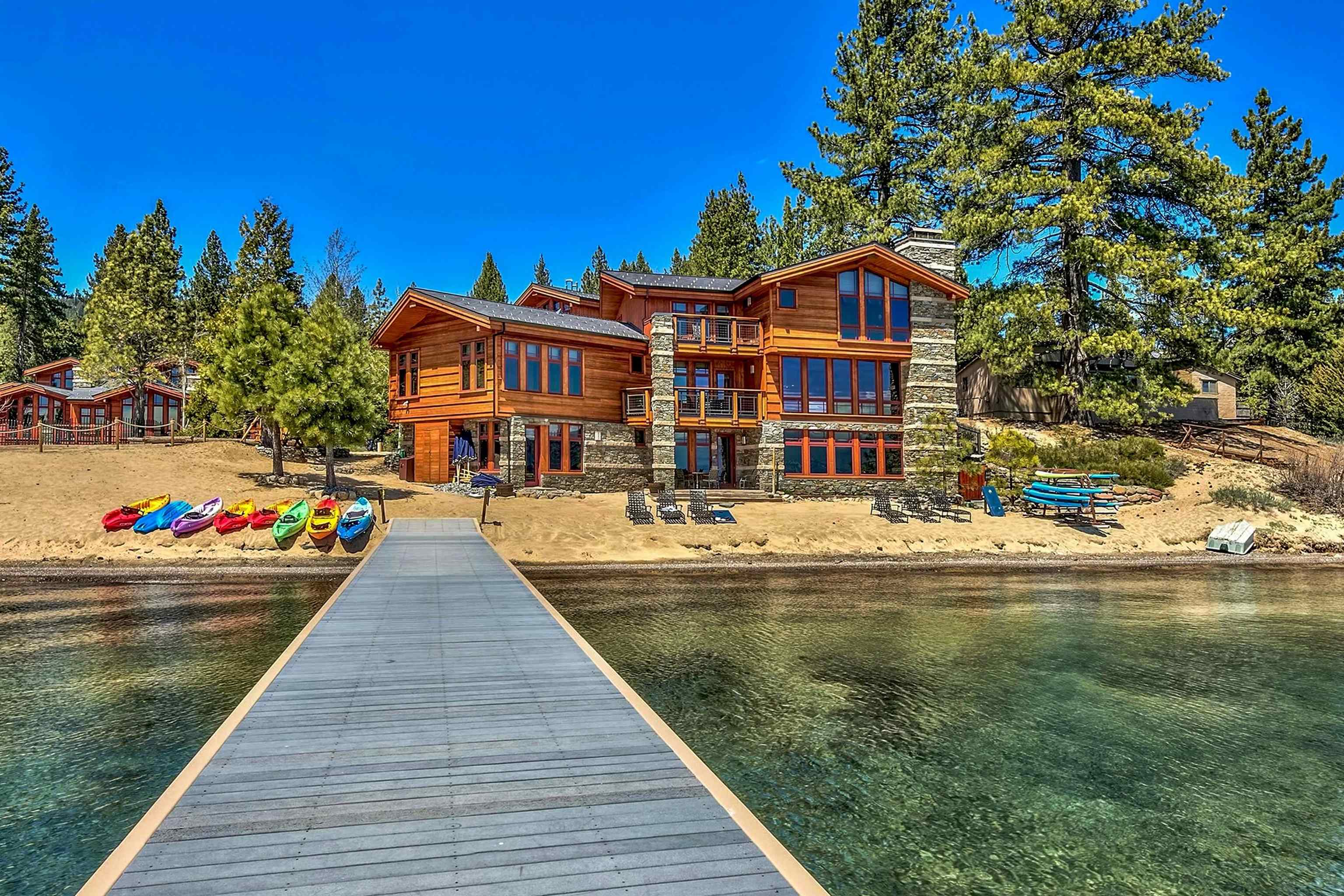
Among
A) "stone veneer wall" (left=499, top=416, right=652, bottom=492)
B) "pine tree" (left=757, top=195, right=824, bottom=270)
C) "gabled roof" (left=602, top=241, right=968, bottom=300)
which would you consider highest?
"pine tree" (left=757, top=195, right=824, bottom=270)

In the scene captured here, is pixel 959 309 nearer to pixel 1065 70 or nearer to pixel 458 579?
pixel 1065 70

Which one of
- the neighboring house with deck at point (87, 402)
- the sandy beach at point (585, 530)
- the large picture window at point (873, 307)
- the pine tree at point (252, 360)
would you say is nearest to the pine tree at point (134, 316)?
the neighboring house with deck at point (87, 402)

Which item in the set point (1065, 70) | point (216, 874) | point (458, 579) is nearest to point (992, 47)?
point (1065, 70)

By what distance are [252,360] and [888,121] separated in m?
38.0

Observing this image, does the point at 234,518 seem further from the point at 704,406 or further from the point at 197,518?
the point at 704,406

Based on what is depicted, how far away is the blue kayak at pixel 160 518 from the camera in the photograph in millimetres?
23625

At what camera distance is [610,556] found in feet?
79.2

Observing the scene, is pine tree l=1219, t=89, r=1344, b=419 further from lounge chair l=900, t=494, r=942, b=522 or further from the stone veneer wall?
the stone veneer wall

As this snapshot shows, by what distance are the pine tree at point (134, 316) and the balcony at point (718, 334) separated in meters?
30.5

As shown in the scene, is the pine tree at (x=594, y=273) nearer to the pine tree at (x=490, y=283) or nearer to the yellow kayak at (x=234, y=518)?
the pine tree at (x=490, y=283)

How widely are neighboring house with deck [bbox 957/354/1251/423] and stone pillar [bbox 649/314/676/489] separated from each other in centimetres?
1826

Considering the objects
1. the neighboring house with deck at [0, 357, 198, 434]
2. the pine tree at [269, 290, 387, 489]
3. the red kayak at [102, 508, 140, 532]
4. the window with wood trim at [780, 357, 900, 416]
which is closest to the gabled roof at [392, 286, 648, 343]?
the pine tree at [269, 290, 387, 489]

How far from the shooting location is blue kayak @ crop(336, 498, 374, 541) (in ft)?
77.0

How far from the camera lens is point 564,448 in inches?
1281
